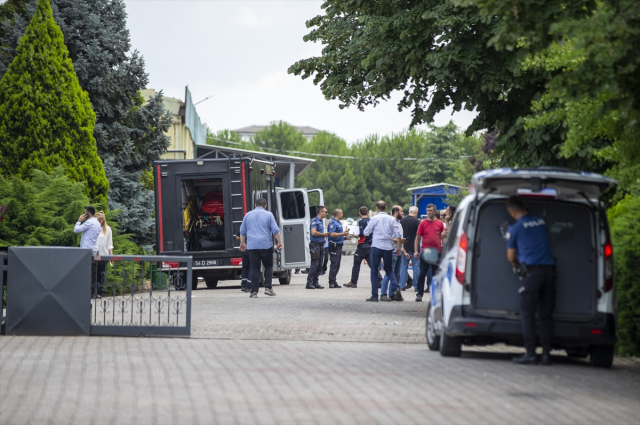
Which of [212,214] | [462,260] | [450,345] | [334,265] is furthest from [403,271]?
[462,260]

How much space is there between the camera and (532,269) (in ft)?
29.1

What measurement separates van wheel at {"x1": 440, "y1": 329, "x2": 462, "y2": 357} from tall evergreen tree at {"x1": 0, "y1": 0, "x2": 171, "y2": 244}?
52.8 ft

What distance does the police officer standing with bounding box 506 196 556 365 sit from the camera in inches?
348

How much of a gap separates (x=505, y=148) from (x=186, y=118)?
2791 centimetres

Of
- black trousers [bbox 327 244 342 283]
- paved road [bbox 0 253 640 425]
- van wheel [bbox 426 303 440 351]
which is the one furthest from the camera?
black trousers [bbox 327 244 342 283]

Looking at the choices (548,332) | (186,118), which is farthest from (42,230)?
(186,118)

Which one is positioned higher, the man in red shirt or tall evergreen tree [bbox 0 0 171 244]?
tall evergreen tree [bbox 0 0 171 244]

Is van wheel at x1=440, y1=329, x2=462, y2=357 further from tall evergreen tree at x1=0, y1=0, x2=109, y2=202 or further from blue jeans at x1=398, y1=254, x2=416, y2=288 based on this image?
tall evergreen tree at x1=0, y1=0, x2=109, y2=202

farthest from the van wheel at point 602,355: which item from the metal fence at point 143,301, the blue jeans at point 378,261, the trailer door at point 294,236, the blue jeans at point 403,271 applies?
the trailer door at point 294,236

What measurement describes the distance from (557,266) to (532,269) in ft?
1.53

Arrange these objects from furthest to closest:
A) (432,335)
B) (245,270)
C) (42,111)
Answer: (42,111) → (245,270) → (432,335)

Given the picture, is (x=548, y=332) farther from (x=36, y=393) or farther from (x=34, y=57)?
(x=34, y=57)

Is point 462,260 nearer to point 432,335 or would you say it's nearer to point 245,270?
point 432,335

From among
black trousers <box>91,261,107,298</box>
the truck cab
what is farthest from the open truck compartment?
the truck cab
